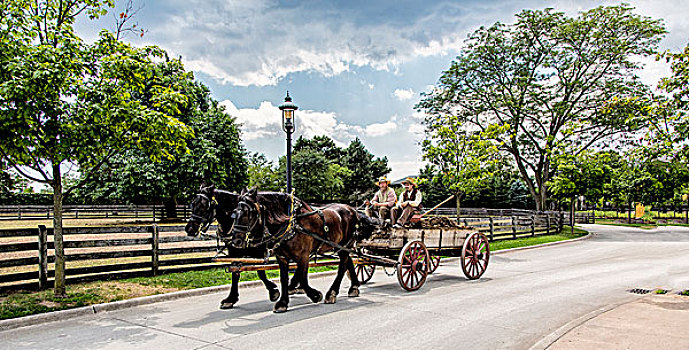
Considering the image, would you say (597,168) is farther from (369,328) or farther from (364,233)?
(369,328)

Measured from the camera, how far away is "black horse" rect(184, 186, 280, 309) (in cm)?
713

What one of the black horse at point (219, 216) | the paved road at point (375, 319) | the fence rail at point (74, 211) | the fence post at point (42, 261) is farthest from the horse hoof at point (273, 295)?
the fence rail at point (74, 211)

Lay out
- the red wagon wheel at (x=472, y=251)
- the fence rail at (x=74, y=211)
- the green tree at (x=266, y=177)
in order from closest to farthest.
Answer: the red wagon wheel at (x=472, y=251), the fence rail at (x=74, y=211), the green tree at (x=266, y=177)

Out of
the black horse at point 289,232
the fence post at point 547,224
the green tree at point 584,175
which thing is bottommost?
the fence post at point 547,224

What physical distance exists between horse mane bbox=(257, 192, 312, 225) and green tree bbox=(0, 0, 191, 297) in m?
2.13

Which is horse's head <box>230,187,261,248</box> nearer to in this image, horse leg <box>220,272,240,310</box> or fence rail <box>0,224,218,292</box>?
horse leg <box>220,272,240,310</box>

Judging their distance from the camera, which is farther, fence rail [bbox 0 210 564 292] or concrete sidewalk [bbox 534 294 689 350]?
fence rail [bbox 0 210 564 292]

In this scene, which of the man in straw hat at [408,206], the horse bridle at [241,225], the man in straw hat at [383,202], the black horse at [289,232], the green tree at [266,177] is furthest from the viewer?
the green tree at [266,177]

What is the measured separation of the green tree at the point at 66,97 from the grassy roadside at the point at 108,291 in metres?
0.41

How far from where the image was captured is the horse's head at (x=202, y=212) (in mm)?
7077

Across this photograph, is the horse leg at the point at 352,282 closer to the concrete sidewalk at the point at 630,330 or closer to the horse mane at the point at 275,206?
the horse mane at the point at 275,206

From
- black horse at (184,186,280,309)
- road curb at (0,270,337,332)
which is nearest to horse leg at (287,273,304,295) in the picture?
black horse at (184,186,280,309)

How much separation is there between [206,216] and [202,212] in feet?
0.32

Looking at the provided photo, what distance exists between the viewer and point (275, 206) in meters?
8.02
